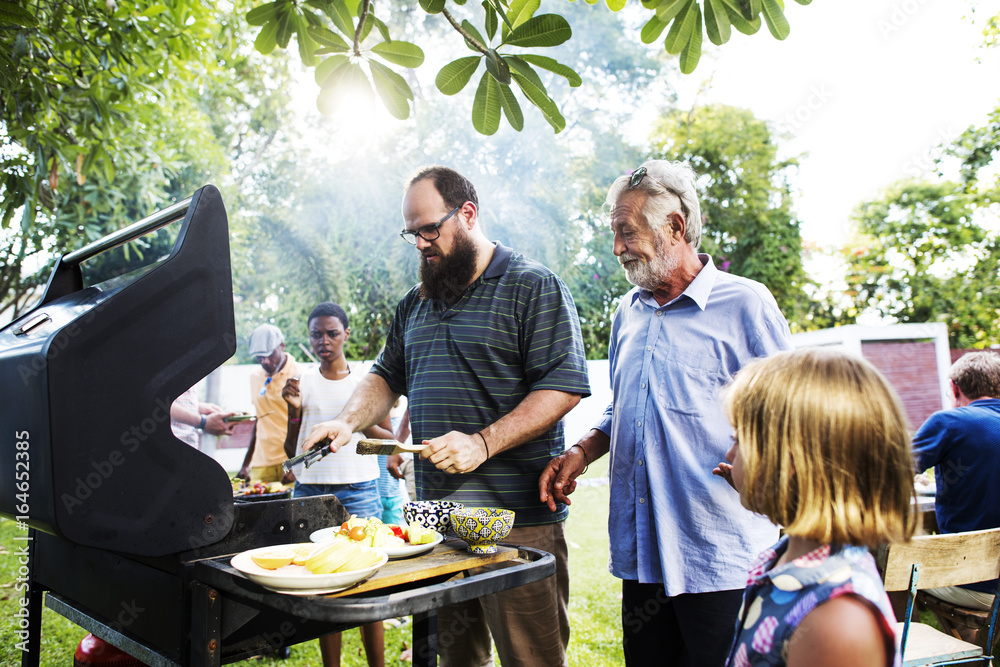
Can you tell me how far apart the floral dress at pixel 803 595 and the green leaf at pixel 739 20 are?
5.08ft

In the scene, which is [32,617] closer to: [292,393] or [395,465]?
[292,393]

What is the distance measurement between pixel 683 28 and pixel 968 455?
274cm

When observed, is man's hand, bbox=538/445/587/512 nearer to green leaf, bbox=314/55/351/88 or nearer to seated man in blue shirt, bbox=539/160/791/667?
seated man in blue shirt, bbox=539/160/791/667

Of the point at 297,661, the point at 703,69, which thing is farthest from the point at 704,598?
the point at 703,69

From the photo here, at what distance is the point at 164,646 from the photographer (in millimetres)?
1419

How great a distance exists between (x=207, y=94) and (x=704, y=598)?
48.7 feet

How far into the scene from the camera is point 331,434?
199cm

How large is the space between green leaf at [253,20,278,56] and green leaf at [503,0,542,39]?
2.54ft

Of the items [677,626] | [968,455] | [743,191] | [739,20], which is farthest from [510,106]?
[743,191]

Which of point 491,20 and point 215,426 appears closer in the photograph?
point 491,20

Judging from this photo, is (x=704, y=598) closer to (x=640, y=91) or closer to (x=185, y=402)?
(x=185, y=402)

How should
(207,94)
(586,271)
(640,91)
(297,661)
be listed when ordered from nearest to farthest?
(297,661), (586,271), (207,94), (640,91)

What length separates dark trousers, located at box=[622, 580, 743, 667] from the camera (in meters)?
1.77

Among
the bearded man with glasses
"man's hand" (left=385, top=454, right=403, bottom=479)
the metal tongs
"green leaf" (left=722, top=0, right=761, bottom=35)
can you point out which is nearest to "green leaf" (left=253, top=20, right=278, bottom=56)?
the bearded man with glasses
